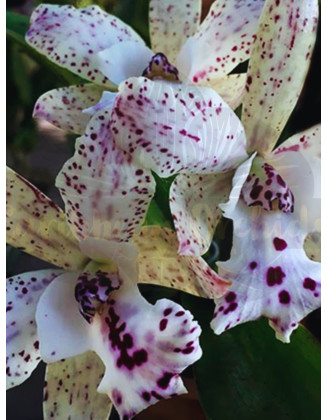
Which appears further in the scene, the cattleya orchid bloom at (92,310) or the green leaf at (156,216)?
the green leaf at (156,216)

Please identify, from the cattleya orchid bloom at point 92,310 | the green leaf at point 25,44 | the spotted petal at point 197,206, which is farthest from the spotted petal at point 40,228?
the green leaf at point 25,44

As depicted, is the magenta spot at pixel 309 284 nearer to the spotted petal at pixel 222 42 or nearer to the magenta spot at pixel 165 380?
the magenta spot at pixel 165 380

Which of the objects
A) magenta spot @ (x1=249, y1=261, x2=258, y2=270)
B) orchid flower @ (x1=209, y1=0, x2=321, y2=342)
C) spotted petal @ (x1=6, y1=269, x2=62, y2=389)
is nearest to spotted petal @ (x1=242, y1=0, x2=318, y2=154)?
orchid flower @ (x1=209, y1=0, x2=321, y2=342)

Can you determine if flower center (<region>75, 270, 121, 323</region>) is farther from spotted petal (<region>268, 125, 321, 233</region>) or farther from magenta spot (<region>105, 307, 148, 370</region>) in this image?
spotted petal (<region>268, 125, 321, 233</region>)

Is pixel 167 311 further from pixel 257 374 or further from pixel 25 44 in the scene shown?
pixel 25 44

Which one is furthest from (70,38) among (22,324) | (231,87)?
(22,324)

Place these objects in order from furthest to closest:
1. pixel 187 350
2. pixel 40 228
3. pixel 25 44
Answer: pixel 25 44
pixel 40 228
pixel 187 350

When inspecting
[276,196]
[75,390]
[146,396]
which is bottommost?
[75,390]
